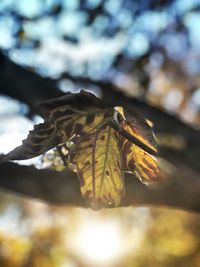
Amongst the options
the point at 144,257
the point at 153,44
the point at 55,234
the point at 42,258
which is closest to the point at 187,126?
the point at 153,44

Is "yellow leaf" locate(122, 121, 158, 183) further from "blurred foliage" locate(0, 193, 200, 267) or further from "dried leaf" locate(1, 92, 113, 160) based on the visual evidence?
"blurred foliage" locate(0, 193, 200, 267)

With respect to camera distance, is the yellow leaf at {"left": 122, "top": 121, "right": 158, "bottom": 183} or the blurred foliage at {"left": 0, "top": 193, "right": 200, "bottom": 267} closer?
the yellow leaf at {"left": 122, "top": 121, "right": 158, "bottom": 183}

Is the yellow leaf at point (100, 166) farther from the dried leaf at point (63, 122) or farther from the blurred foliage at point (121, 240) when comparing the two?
the blurred foliage at point (121, 240)

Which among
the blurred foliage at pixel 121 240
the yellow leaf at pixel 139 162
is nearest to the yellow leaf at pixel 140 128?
the yellow leaf at pixel 139 162

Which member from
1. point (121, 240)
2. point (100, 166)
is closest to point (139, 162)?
point (100, 166)

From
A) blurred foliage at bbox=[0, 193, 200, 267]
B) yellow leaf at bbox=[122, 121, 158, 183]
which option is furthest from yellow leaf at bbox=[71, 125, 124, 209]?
blurred foliage at bbox=[0, 193, 200, 267]

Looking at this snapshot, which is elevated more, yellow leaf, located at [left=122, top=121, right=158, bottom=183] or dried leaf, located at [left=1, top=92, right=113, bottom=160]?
dried leaf, located at [left=1, top=92, right=113, bottom=160]

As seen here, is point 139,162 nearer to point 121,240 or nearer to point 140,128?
point 140,128
